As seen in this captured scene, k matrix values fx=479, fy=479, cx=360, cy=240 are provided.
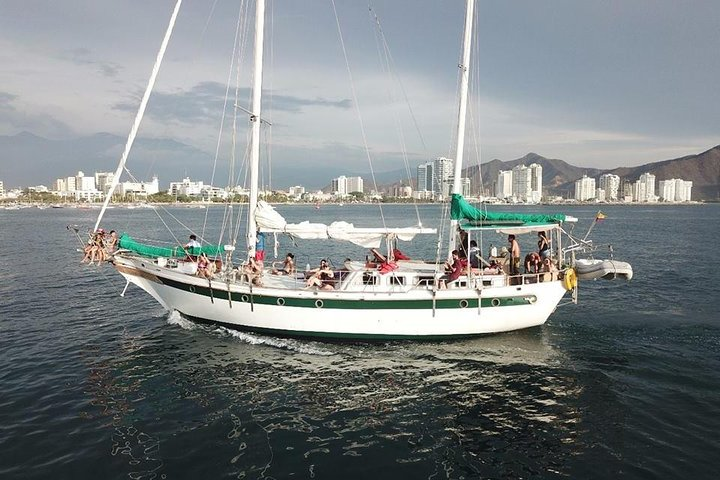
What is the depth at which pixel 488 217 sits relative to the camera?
61.8 ft

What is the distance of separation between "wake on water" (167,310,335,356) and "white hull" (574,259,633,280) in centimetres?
1042

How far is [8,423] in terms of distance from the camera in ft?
39.7

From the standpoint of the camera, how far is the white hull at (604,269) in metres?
17.9

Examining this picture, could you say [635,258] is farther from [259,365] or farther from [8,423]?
[8,423]

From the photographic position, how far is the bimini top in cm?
1859

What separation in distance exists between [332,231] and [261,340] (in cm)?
495

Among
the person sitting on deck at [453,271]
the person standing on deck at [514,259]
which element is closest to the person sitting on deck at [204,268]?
the person sitting on deck at [453,271]

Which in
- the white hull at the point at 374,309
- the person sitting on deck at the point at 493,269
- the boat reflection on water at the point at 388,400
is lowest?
the boat reflection on water at the point at 388,400

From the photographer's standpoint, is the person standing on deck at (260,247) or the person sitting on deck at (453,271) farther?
the person standing on deck at (260,247)

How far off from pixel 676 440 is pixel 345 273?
1164 centimetres

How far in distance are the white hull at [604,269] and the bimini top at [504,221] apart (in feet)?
6.47

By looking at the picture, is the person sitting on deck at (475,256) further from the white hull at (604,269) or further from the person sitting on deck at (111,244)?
the person sitting on deck at (111,244)

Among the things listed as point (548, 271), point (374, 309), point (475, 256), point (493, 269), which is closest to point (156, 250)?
point (374, 309)

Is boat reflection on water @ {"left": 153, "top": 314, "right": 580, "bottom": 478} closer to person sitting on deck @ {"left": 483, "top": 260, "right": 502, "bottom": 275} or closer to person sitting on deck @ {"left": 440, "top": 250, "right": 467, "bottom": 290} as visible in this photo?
person sitting on deck @ {"left": 440, "top": 250, "right": 467, "bottom": 290}
